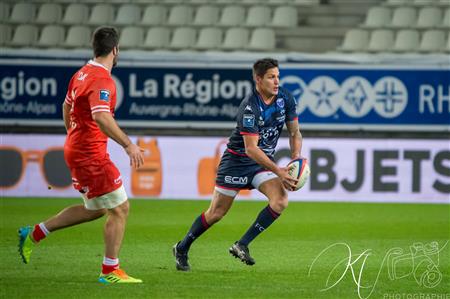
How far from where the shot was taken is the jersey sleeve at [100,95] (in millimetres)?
8154

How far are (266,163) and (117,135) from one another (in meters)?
1.67

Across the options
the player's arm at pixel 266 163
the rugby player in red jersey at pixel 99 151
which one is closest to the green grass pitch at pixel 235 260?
the rugby player in red jersey at pixel 99 151

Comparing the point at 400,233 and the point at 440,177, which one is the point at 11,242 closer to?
the point at 400,233

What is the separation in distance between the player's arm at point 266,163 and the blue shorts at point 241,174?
359 mm

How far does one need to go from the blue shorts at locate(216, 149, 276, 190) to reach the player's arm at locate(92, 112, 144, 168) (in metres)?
1.68

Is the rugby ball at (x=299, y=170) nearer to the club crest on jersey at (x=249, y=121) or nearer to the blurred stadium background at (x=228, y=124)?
the club crest on jersey at (x=249, y=121)

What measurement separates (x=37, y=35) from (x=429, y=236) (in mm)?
11350

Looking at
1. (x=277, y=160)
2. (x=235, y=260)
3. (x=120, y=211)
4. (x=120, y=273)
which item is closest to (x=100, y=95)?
(x=120, y=211)

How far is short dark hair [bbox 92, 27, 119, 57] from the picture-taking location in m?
8.36

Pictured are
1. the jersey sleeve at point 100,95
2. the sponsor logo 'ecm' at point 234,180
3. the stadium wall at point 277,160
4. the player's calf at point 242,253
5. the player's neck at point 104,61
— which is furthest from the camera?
the stadium wall at point 277,160

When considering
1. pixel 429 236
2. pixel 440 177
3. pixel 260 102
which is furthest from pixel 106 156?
pixel 440 177

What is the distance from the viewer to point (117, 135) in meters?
8.01

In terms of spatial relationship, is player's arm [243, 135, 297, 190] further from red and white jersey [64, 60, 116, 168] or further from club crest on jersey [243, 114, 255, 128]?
red and white jersey [64, 60, 116, 168]

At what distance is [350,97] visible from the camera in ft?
58.9
